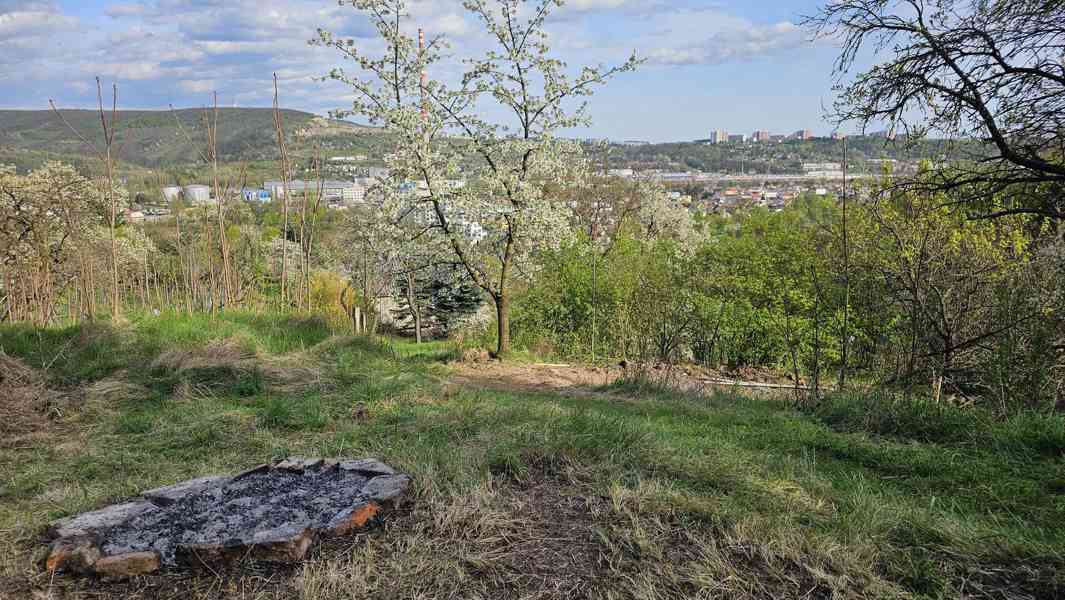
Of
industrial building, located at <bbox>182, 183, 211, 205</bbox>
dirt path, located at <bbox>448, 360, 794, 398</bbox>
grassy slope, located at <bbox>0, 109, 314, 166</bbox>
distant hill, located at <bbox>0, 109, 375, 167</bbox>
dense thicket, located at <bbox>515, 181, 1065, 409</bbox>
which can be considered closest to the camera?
dense thicket, located at <bbox>515, 181, 1065, 409</bbox>

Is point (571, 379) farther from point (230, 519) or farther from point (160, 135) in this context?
point (160, 135)

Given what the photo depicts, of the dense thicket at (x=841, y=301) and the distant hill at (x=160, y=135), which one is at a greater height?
the distant hill at (x=160, y=135)

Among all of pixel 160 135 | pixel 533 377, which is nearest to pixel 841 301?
pixel 533 377

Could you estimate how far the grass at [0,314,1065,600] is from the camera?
2879mm

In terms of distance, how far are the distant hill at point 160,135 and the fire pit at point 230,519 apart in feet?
26.2

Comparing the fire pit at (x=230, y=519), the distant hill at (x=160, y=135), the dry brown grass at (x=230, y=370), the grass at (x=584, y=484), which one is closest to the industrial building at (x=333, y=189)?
the distant hill at (x=160, y=135)

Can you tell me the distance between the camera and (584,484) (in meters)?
3.90

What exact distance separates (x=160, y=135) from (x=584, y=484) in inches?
811

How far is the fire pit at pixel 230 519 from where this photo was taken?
3.07 metres

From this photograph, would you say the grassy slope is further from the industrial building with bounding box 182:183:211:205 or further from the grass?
the grass

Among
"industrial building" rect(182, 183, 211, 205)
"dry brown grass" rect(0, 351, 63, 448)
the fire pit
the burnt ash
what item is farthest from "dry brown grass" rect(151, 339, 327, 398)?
"industrial building" rect(182, 183, 211, 205)

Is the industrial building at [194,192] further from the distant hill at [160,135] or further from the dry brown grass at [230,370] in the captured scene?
the dry brown grass at [230,370]

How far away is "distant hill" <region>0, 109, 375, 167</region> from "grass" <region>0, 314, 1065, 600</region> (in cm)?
625

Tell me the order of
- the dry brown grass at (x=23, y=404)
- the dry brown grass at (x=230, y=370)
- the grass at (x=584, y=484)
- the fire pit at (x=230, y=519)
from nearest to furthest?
the grass at (x=584, y=484), the fire pit at (x=230, y=519), the dry brown grass at (x=23, y=404), the dry brown grass at (x=230, y=370)
